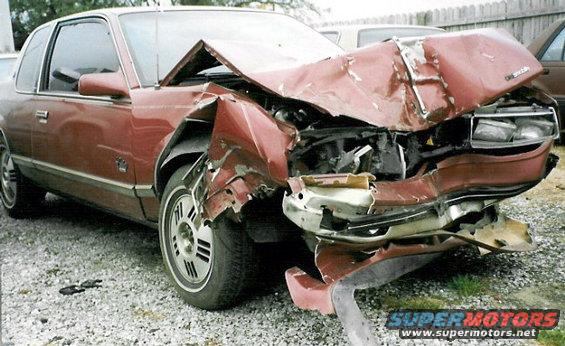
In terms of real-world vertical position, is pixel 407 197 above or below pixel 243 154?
below

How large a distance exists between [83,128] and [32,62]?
1456 millimetres

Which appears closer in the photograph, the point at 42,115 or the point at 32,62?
the point at 42,115

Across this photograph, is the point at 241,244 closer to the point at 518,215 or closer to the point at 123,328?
the point at 123,328

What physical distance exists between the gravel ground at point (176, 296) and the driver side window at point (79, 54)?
4.07 ft

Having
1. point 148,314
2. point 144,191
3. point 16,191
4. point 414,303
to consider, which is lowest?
point 16,191

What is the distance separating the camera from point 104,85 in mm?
3635

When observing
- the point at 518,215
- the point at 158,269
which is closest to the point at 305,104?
the point at 158,269

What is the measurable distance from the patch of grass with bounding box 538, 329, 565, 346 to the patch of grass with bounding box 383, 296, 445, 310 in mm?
486

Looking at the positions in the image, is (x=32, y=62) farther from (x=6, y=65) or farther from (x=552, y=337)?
(x=552, y=337)

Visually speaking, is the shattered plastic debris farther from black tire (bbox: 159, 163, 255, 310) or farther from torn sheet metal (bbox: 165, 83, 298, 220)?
torn sheet metal (bbox: 165, 83, 298, 220)

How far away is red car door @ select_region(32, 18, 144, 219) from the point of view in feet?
12.2

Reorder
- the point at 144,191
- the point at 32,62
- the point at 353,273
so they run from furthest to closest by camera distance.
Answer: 1. the point at 32,62
2. the point at 144,191
3. the point at 353,273

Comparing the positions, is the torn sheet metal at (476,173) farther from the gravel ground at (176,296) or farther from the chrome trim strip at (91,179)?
the chrome trim strip at (91,179)

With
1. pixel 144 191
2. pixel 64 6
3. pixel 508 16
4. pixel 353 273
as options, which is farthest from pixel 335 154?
pixel 64 6
